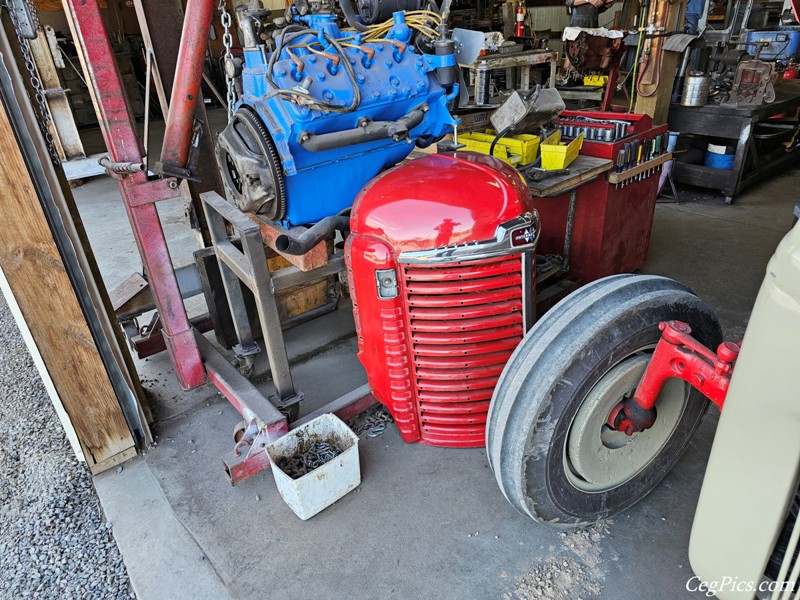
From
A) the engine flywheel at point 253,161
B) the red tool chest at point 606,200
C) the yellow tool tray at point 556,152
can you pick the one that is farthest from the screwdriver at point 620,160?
the engine flywheel at point 253,161

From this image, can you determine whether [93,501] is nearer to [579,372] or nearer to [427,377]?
[427,377]

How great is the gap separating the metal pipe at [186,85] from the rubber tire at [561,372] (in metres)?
1.34

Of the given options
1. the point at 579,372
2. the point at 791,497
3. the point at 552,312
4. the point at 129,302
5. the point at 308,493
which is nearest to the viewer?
the point at 791,497

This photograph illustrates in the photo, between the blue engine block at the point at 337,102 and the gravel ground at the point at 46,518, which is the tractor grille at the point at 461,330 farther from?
the gravel ground at the point at 46,518

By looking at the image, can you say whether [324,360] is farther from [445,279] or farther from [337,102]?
[337,102]

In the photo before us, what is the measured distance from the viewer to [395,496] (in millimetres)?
1888

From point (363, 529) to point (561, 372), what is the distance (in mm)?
886

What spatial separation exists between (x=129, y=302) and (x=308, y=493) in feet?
4.52

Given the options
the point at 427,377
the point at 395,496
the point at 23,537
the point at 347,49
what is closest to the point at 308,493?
the point at 395,496

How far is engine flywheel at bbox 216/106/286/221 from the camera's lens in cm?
175

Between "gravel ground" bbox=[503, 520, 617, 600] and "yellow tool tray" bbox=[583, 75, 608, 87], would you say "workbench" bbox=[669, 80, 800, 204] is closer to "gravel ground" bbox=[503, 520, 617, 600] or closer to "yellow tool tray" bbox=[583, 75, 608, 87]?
Result: "yellow tool tray" bbox=[583, 75, 608, 87]

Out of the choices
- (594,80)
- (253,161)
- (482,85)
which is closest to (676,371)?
(253,161)

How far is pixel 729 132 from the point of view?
4195 millimetres

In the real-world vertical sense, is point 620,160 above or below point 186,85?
below
